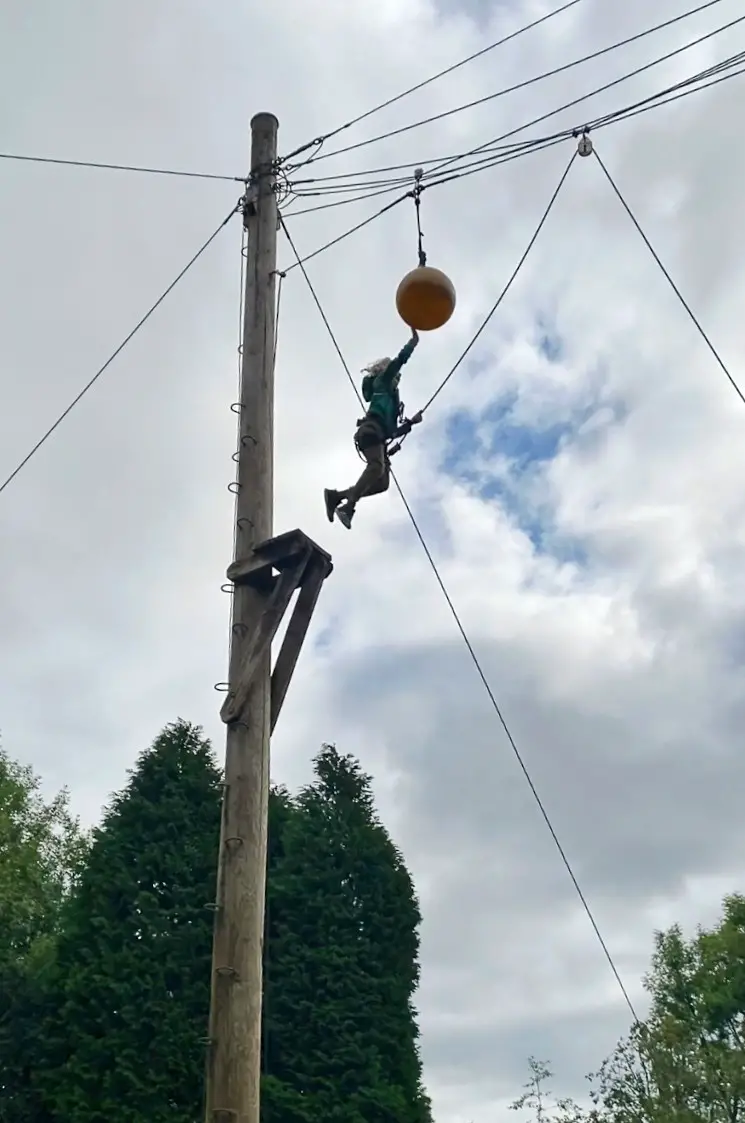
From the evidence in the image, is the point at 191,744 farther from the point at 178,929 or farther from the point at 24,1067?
the point at 24,1067

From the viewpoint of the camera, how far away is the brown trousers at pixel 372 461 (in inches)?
245

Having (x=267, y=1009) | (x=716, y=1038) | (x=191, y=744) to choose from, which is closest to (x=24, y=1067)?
(x=267, y=1009)

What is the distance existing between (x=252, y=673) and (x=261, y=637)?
198mm

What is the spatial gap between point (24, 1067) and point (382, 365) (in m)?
10.0

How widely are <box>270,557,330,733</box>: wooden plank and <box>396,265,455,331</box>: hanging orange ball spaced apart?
132 cm

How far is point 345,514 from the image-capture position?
6160mm

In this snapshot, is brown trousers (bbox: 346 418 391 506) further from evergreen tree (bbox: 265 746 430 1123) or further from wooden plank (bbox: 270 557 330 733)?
evergreen tree (bbox: 265 746 430 1123)

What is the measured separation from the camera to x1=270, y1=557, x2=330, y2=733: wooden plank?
530cm

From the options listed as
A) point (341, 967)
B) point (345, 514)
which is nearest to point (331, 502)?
point (345, 514)

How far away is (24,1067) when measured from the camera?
1299cm

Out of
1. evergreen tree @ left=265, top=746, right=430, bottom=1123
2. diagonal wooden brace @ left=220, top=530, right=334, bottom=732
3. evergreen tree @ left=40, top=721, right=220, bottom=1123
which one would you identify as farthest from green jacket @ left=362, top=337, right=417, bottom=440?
evergreen tree @ left=40, top=721, right=220, bottom=1123

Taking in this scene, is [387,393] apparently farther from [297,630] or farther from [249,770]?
[249,770]

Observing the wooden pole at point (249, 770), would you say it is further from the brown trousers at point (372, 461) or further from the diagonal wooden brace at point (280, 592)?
the brown trousers at point (372, 461)

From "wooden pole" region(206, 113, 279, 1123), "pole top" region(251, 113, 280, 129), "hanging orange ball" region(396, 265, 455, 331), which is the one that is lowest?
"wooden pole" region(206, 113, 279, 1123)
